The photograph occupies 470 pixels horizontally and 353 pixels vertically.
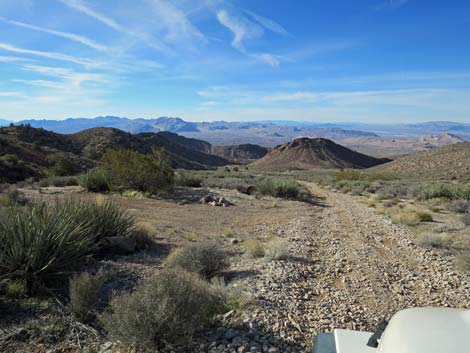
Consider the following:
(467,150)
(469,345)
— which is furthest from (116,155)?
(467,150)

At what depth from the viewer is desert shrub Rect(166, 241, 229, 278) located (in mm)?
6543

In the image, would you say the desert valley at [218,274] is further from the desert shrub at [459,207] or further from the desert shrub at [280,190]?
the desert shrub at [280,190]

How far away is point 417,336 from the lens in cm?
193

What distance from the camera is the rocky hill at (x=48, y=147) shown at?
32.7 m

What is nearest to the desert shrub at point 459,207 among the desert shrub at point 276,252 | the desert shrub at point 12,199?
the desert shrub at point 276,252

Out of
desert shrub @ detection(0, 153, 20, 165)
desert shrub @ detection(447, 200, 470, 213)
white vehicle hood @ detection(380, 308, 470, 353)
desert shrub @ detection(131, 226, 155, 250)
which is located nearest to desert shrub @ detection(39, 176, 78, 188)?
desert shrub @ detection(0, 153, 20, 165)

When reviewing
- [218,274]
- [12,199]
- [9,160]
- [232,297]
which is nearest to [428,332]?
[232,297]

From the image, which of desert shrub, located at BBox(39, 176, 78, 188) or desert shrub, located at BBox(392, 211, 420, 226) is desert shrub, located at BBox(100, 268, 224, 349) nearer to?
desert shrub, located at BBox(392, 211, 420, 226)

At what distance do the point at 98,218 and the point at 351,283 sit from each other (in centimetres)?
537

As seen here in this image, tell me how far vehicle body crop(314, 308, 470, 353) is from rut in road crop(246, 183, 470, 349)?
2.04 meters

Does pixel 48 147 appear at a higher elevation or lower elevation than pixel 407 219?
higher

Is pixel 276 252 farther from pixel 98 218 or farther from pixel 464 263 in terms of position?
pixel 98 218

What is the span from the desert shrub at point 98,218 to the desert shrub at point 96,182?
10.7m

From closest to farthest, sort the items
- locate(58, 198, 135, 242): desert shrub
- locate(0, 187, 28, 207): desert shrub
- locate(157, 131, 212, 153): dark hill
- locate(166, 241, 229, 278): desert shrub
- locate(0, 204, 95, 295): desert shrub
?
locate(0, 204, 95, 295): desert shrub < locate(166, 241, 229, 278): desert shrub < locate(58, 198, 135, 242): desert shrub < locate(0, 187, 28, 207): desert shrub < locate(157, 131, 212, 153): dark hill
